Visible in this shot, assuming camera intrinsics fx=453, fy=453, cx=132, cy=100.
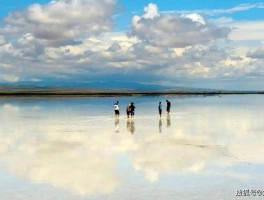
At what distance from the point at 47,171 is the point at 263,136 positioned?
14576 mm

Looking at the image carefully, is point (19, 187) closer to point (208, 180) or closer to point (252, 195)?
point (208, 180)

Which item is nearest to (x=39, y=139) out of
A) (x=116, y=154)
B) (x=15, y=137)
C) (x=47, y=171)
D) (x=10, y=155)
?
(x=15, y=137)

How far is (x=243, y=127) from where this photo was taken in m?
31.7

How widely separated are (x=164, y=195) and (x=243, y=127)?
19936mm

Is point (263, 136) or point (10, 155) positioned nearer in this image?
point (10, 155)

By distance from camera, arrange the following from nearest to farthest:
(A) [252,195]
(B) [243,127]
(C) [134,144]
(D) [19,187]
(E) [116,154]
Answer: (A) [252,195] → (D) [19,187] → (E) [116,154] → (C) [134,144] → (B) [243,127]

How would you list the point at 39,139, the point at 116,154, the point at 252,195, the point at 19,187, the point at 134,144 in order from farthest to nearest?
the point at 39,139, the point at 134,144, the point at 116,154, the point at 19,187, the point at 252,195

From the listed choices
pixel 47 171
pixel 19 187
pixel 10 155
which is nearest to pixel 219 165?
pixel 47 171

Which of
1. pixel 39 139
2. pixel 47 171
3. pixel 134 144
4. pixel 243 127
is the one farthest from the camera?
pixel 243 127

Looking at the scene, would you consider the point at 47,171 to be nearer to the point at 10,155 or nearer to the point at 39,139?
the point at 10,155

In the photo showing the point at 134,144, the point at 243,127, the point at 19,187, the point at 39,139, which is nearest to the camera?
the point at 19,187

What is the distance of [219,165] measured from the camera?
17438mm

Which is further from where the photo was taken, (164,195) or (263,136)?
(263,136)

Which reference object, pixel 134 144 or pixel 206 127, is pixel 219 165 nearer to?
pixel 134 144
